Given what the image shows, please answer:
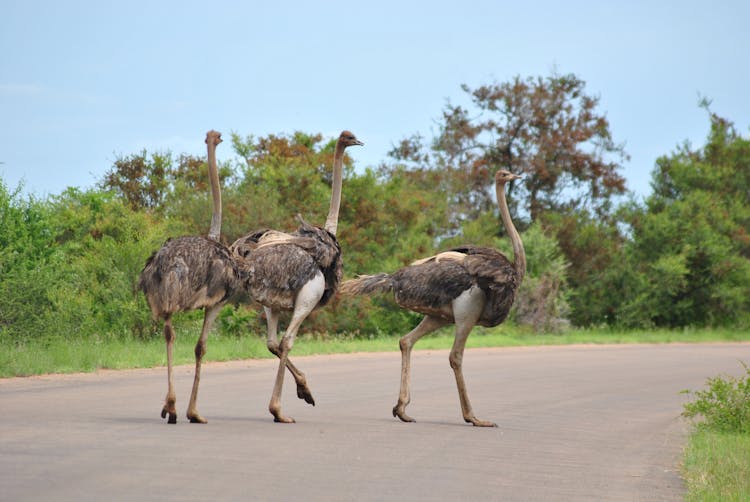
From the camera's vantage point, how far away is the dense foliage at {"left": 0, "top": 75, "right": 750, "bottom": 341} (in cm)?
2138

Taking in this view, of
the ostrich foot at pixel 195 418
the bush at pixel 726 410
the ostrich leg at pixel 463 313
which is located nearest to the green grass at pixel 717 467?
the bush at pixel 726 410

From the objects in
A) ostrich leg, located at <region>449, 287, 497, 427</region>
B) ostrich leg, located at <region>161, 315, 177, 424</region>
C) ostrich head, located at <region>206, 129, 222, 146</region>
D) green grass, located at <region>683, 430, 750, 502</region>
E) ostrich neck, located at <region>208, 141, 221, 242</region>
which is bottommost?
green grass, located at <region>683, 430, 750, 502</region>

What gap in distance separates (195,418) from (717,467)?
4.30 meters

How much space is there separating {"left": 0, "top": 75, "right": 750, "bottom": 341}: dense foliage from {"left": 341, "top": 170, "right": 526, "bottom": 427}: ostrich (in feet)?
32.5

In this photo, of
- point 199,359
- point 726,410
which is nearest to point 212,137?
point 199,359

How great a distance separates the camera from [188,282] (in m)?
9.40

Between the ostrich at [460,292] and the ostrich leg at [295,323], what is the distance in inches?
26.5

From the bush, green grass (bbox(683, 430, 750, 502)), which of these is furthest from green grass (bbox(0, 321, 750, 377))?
green grass (bbox(683, 430, 750, 502))

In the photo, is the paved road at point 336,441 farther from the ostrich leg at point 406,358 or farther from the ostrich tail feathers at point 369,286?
the ostrich tail feathers at point 369,286

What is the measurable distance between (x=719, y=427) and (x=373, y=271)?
2002cm

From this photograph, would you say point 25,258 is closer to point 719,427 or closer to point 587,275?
point 719,427

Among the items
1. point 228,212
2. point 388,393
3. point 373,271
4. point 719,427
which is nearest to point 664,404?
point 719,427

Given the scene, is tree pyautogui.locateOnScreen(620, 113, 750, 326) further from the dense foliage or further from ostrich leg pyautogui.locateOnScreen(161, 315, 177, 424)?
ostrich leg pyautogui.locateOnScreen(161, 315, 177, 424)

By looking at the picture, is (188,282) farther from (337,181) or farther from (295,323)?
(337,181)
